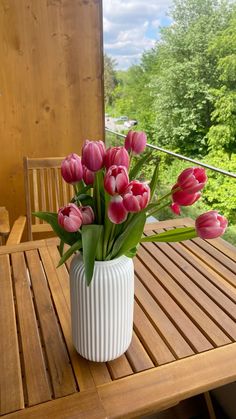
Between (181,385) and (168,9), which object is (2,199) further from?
(168,9)

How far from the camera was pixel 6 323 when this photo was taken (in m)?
0.88

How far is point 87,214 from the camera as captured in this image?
0.67 meters

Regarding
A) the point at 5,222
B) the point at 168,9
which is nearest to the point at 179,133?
the point at 168,9

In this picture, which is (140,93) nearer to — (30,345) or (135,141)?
(135,141)

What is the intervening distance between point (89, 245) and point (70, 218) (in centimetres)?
6

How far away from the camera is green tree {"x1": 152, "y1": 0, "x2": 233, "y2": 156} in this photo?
9.15 meters

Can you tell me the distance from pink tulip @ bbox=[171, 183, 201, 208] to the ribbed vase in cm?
17

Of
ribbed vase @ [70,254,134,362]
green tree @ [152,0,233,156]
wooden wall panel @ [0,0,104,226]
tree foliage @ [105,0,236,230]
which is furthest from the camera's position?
green tree @ [152,0,233,156]

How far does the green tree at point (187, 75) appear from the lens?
915 centimetres

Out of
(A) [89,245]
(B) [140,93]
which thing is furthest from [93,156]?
(B) [140,93]

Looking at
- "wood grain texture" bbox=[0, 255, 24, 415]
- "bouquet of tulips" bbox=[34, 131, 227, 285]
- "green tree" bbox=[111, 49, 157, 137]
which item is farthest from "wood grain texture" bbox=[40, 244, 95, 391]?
"green tree" bbox=[111, 49, 157, 137]

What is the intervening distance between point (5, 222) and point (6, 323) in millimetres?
885

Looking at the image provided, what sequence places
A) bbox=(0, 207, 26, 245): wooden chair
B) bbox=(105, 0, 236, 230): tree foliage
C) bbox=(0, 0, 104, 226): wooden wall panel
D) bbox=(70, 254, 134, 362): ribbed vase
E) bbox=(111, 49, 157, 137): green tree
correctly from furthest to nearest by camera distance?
bbox=(111, 49, 157, 137): green tree < bbox=(105, 0, 236, 230): tree foliage < bbox=(0, 0, 104, 226): wooden wall panel < bbox=(0, 207, 26, 245): wooden chair < bbox=(70, 254, 134, 362): ribbed vase

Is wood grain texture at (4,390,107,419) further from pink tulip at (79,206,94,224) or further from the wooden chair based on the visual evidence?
the wooden chair
